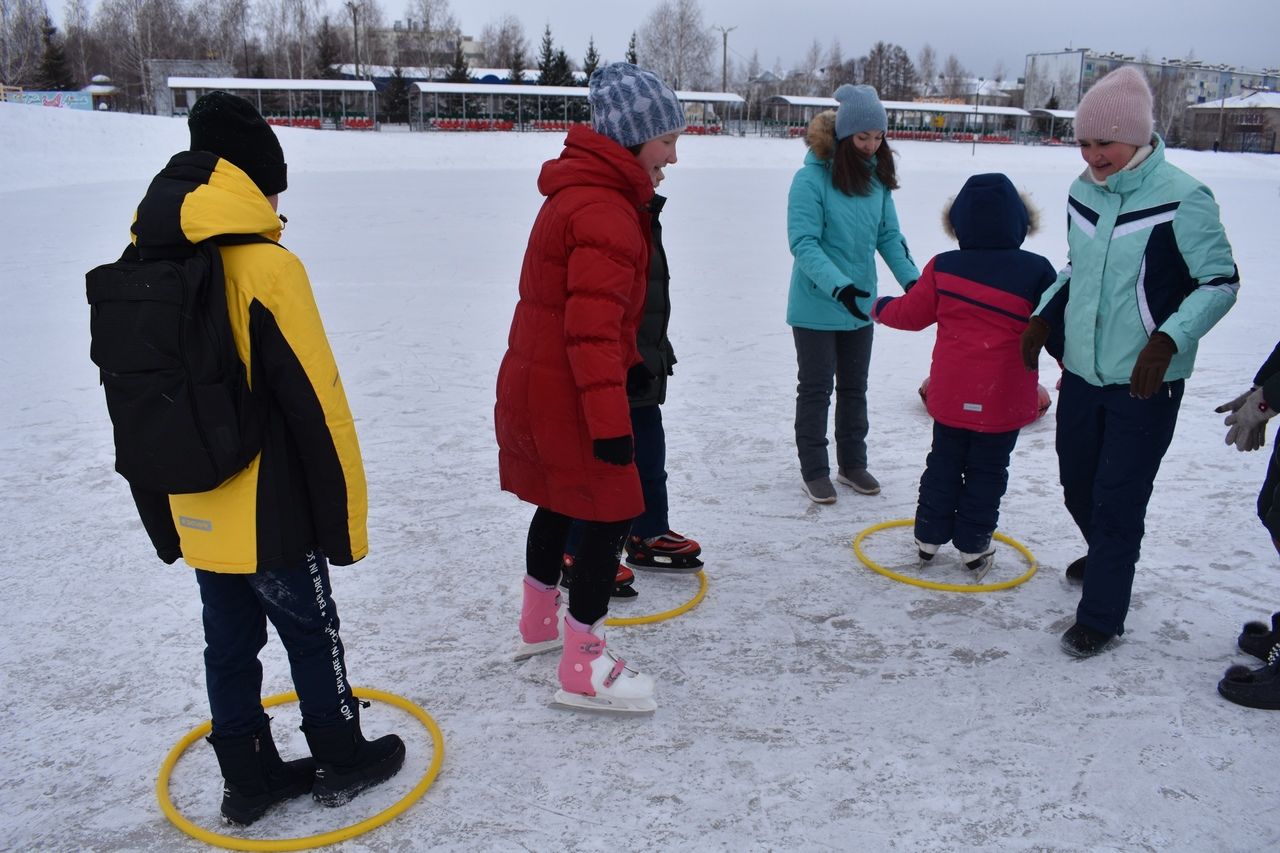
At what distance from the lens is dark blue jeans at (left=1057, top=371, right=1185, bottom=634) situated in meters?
3.08

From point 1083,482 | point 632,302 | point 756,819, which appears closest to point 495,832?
point 756,819

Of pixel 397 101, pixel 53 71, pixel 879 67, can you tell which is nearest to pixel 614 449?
pixel 397 101

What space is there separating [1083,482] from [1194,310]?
0.74 m

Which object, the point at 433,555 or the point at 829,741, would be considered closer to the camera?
the point at 829,741

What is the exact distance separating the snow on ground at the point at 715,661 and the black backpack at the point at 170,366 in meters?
0.99

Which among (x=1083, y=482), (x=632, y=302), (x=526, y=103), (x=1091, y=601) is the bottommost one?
(x=1091, y=601)

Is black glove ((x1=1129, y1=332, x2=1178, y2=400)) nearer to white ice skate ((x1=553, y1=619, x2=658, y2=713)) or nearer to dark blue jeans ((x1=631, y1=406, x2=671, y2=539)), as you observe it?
dark blue jeans ((x1=631, y1=406, x2=671, y2=539))

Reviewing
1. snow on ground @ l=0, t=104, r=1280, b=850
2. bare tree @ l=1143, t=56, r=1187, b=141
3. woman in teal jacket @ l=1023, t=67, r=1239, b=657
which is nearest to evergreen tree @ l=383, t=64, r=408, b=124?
snow on ground @ l=0, t=104, r=1280, b=850

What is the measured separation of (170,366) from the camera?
1979 millimetres

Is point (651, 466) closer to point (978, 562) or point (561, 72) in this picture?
point (978, 562)

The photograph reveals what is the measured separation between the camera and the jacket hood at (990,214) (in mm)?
3455

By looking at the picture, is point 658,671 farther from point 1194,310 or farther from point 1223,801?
point 1194,310

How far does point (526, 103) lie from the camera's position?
→ 49125mm

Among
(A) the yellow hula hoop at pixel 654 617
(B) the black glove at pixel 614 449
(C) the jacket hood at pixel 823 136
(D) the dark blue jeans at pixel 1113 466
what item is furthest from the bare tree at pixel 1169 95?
(B) the black glove at pixel 614 449
